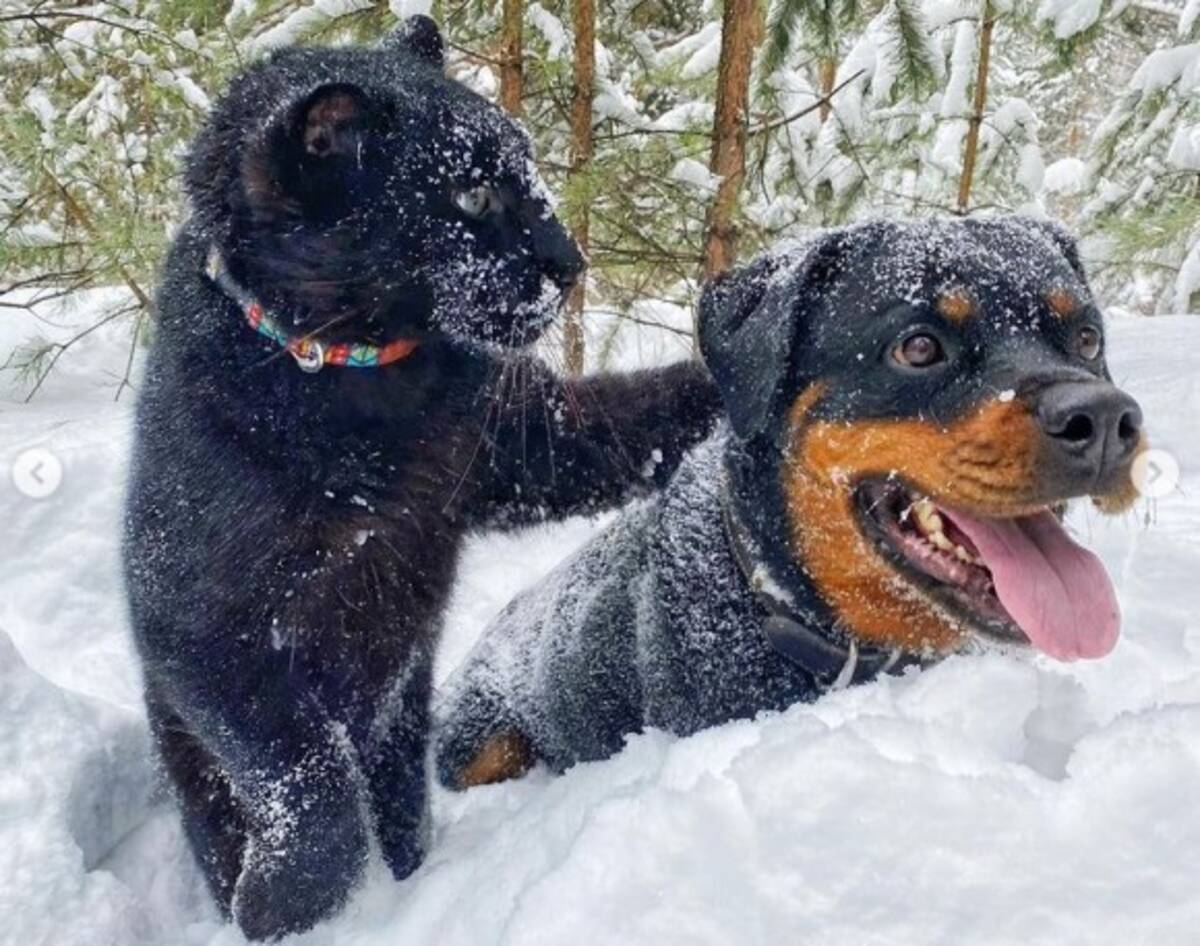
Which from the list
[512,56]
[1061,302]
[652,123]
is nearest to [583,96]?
[512,56]

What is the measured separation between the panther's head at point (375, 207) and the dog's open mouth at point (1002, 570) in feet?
3.06

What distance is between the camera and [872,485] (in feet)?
7.86

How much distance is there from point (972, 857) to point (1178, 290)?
7650 millimetres

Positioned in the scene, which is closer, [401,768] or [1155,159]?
[401,768]

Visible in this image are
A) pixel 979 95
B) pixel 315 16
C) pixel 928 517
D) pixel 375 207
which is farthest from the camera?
pixel 979 95

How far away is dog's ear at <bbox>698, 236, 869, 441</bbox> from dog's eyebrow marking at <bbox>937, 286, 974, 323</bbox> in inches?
11.5

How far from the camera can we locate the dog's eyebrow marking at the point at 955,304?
2346 mm

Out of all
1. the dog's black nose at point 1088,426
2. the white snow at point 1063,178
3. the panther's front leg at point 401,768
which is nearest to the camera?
the dog's black nose at point 1088,426

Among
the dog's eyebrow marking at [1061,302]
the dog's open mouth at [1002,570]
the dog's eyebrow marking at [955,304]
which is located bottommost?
the dog's open mouth at [1002,570]

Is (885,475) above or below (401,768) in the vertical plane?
above

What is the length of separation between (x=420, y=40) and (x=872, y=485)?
5.65ft

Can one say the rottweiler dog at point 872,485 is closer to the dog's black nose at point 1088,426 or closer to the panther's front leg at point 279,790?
the dog's black nose at point 1088,426

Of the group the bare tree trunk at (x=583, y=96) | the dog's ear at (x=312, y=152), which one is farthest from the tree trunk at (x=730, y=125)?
the dog's ear at (x=312, y=152)

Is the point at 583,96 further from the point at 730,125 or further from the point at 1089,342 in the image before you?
the point at 1089,342
